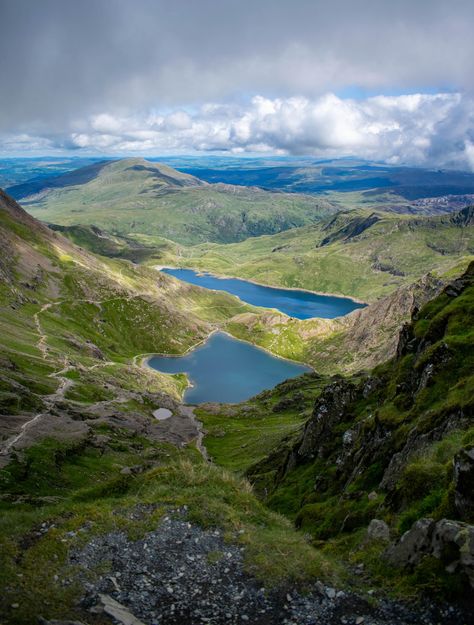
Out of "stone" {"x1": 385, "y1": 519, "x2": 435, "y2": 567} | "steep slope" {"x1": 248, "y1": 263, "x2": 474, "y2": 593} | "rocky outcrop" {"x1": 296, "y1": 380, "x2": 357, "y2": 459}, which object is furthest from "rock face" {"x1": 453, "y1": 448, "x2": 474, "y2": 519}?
"rocky outcrop" {"x1": 296, "y1": 380, "x2": 357, "y2": 459}

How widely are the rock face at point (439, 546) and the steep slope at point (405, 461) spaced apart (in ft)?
0.14

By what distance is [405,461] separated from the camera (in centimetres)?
3359

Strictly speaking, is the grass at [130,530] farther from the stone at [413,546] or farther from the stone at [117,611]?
the stone at [413,546]

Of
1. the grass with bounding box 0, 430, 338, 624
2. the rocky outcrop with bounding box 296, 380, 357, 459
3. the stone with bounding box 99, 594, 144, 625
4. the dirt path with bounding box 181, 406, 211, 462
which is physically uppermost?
the stone with bounding box 99, 594, 144, 625

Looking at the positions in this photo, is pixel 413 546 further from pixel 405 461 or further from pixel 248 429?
pixel 248 429

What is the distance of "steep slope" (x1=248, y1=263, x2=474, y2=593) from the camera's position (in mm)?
19344

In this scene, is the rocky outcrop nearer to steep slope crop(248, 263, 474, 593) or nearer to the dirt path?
steep slope crop(248, 263, 474, 593)

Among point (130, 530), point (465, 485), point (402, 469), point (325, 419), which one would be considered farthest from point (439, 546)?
point (325, 419)

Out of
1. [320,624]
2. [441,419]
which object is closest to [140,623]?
[320,624]

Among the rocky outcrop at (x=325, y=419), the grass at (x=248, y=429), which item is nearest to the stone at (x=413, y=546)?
the rocky outcrop at (x=325, y=419)

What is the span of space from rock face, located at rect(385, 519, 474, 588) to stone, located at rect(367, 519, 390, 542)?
2306 mm

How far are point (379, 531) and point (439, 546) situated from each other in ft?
19.8

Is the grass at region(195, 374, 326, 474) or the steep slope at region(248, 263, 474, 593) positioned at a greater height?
the steep slope at region(248, 263, 474, 593)

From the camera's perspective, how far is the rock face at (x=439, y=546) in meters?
16.9
